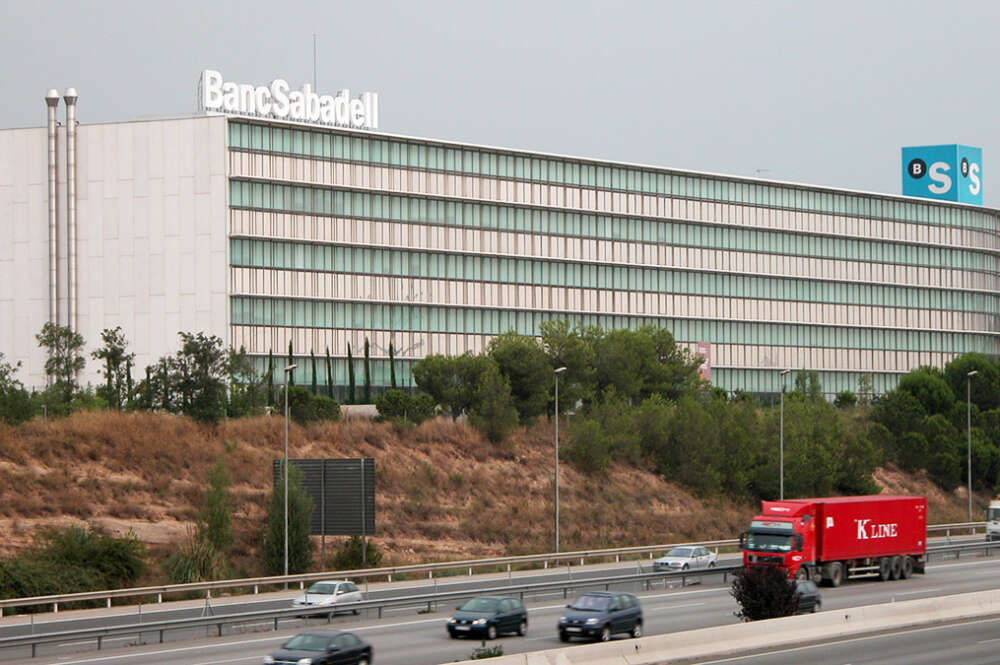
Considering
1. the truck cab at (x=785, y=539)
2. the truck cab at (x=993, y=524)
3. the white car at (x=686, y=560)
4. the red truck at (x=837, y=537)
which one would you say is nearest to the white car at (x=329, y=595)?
the truck cab at (x=785, y=539)

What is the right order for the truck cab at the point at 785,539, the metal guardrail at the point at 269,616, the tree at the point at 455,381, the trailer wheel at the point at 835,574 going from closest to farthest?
1. the metal guardrail at the point at 269,616
2. the truck cab at the point at 785,539
3. the trailer wheel at the point at 835,574
4. the tree at the point at 455,381

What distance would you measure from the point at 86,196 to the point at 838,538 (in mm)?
72919

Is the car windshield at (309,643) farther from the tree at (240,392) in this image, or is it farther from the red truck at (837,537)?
the tree at (240,392)

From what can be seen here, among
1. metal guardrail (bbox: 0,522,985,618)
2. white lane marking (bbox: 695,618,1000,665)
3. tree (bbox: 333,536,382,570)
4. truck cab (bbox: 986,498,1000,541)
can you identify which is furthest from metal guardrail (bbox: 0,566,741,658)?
truck cab (bbox: 986,498,1000,541)

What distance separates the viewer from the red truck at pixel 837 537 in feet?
198

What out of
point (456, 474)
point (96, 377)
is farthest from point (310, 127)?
point (456, 474)

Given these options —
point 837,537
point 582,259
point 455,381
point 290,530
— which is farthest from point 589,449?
point 837,537

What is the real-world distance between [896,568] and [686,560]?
9.50m

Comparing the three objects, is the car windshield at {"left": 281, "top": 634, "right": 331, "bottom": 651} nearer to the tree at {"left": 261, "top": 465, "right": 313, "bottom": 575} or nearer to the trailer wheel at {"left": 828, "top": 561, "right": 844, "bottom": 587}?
the trailer wheel at {"left": 828, "top": 561, "right": 844, "bottom": 587}

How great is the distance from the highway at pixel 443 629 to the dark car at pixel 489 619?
35cm

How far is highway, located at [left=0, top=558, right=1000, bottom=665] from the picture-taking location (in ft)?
139

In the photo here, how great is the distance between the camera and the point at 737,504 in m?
102

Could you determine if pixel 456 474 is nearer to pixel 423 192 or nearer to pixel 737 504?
pixel 737 504

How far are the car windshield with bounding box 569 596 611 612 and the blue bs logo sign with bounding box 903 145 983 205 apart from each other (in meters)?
125
